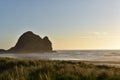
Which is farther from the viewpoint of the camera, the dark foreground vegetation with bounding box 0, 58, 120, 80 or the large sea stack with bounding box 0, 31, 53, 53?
the large sea stack with bounding box 0, 31, 53, 53

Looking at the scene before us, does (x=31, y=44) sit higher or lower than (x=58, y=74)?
higher

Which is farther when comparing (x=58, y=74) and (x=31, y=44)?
(x=31, y=44)

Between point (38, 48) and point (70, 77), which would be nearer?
point (70, 77)

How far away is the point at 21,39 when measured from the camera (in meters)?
183

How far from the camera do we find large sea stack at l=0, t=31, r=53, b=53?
182 m

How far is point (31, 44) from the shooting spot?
186875 mm

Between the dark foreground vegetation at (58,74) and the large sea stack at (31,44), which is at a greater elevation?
the large sea stack at (31,44)

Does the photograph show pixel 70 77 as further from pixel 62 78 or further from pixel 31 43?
pixel 31 43

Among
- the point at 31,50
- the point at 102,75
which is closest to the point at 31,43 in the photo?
the point at 31,50

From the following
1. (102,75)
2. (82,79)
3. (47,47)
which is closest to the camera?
(82,79)

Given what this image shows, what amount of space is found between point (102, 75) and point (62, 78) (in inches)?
59.4

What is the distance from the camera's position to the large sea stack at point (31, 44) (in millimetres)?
182125

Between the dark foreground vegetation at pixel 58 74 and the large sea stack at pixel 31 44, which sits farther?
the large sea stack at pixel 31 44

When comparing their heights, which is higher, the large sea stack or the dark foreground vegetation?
the large sea stack
